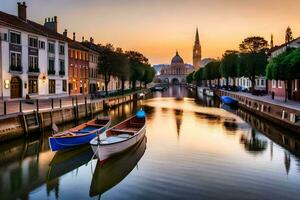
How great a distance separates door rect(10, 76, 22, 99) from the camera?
47828mm

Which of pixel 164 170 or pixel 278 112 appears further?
pixel 278 112

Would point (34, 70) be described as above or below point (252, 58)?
below

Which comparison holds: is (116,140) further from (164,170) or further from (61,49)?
(61,49)

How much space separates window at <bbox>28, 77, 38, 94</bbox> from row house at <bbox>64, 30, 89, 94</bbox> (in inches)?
604

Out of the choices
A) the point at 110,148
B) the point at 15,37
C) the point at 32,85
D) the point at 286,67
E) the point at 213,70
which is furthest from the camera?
the point at 213,70

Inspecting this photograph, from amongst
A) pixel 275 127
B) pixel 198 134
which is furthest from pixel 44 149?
pixel 275 127

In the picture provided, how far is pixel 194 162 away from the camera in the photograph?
2234 cm

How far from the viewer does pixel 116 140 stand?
2416 cm

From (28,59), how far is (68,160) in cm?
3205

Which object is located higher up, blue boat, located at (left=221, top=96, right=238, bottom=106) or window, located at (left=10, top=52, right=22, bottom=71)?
window, located at (left=10, top=52, right=22, bottom=71)

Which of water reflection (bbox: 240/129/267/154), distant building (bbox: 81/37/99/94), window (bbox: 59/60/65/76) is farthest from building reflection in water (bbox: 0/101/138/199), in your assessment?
distant building (bbox: 81/37/99/94)

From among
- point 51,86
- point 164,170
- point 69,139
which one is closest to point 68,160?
point 69,139

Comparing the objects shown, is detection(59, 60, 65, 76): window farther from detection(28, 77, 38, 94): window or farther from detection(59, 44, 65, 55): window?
detection(28, 77, 38, 94): window

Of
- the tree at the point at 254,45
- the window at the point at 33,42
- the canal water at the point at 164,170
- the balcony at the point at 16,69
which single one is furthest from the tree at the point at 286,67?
the balcony at the point at 16,69
